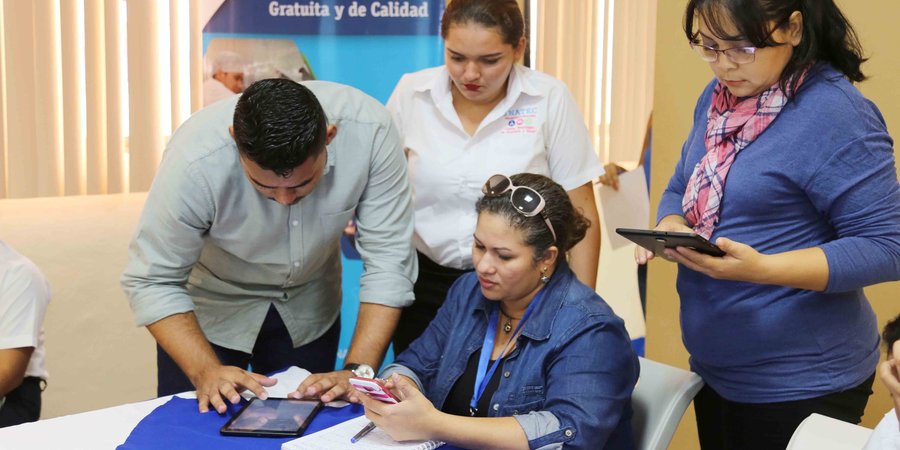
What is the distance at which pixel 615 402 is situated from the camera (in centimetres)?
194

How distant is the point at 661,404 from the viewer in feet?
6.91

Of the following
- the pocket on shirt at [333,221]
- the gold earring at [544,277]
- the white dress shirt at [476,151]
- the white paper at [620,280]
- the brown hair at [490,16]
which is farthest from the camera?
the white paper at [620,280]

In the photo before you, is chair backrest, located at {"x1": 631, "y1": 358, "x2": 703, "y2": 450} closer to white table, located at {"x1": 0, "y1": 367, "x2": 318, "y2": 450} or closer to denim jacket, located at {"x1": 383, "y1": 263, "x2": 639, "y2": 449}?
denim jacket, located at {"x1": 383, "y1": 263, "x2": 639, "y2": 449}

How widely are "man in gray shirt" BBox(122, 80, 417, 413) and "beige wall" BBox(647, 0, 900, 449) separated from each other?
1.38 metres

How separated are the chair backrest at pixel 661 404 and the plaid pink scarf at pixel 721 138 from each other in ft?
1.16

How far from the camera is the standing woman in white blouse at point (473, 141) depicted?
104 inches

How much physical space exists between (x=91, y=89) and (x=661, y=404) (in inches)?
100

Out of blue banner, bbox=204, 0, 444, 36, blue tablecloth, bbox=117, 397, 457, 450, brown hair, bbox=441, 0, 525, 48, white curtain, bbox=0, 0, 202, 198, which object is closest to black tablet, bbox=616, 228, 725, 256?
blue tablecloth, bbox=117, 397, 457, 450

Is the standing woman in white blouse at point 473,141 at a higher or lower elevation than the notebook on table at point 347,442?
higher

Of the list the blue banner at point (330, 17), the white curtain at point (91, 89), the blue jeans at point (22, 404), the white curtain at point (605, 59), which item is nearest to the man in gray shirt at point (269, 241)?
the blue jeans at point (22, 404)

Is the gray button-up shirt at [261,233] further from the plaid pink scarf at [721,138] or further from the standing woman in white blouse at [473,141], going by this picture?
the plaid pink scarf at [721,138]

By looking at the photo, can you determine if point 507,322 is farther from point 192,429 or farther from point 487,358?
point 192,429

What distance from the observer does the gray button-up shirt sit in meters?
2.24

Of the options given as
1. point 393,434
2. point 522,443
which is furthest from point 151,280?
point 522,443
